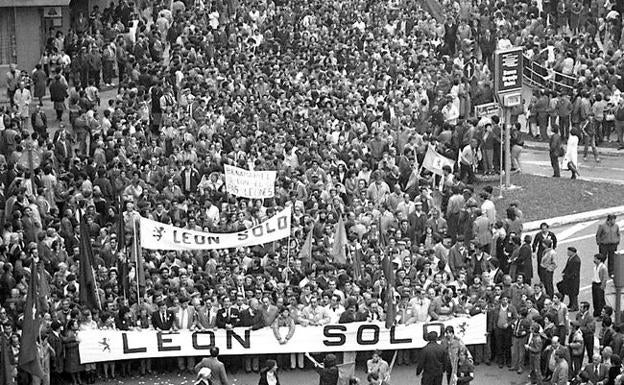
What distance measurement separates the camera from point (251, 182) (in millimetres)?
37219

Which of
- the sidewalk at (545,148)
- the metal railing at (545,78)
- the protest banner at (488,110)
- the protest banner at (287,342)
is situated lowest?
the protest banner at (287,342)

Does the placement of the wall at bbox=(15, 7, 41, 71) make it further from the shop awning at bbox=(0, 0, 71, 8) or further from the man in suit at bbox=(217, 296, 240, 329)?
the man in suit at bbox=(217, 296, 240, 329)

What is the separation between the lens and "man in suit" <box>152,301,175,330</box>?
3281cm

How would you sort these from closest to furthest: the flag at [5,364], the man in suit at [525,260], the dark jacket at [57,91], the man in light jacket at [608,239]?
the flag at [5,364], the man in suit at [525,260], the man in light jacket at [608,239], the dark jacket at [57,91]

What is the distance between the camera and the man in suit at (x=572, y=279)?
115 ft

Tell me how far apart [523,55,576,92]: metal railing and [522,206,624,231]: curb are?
6.61 metres

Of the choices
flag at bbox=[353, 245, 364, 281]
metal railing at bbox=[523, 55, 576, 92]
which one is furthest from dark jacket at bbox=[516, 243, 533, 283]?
metal railing at bbox=[523, 55, 576, 92]

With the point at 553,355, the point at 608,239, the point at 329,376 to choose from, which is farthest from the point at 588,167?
the point at 329,376

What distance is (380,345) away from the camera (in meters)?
33.0

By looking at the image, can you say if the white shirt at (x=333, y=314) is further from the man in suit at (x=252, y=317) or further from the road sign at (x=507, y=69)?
the road sign at (x=507, y=69)

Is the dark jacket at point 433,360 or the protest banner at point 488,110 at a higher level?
the protest banner at point 488,110

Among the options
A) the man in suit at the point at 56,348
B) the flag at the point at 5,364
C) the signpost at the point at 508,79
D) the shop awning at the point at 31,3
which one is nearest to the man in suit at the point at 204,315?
the man in suit at the point at 56,348

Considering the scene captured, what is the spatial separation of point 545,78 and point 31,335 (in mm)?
22391

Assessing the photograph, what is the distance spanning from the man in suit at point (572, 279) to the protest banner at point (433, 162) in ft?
18.6
